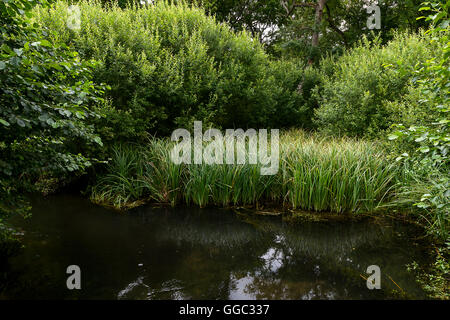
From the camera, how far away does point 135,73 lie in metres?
6.09

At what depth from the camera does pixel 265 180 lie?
5.59 metres

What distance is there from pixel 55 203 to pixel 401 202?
6.31 meters

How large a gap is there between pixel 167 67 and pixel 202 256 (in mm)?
4435

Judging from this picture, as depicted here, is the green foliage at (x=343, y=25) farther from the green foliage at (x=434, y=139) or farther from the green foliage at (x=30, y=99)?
the green foliage at (x=30, y=99)

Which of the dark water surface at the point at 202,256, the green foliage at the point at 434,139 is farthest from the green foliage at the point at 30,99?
the green foliage at the point at 434,139

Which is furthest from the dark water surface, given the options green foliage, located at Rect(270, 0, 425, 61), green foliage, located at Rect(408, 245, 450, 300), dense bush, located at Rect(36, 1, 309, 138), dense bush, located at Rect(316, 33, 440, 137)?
green foliage, located at Rect(270, 0, 425, 61)

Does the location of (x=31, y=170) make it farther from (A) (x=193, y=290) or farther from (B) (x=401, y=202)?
(B) (x=401, y=202)

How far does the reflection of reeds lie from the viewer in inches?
198

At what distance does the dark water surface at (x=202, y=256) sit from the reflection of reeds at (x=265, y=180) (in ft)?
1.61

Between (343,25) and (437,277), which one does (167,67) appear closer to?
(437,277)

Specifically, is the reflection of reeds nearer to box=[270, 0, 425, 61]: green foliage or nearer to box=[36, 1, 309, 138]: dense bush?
box=[36, 1, 309, 138]: dense bush

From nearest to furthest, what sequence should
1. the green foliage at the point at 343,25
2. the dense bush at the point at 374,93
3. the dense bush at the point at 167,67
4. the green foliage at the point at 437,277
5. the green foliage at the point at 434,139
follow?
the green foliage at the point at 434,139 → the green foliage at the point at 437,277 → the dense bush at the point at 167,67 → the dense bush at the point at 374,93 → the green foliage at the point at 343,25

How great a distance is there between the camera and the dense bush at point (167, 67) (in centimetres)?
601

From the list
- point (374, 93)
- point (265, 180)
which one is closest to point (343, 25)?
point (374, 93)
